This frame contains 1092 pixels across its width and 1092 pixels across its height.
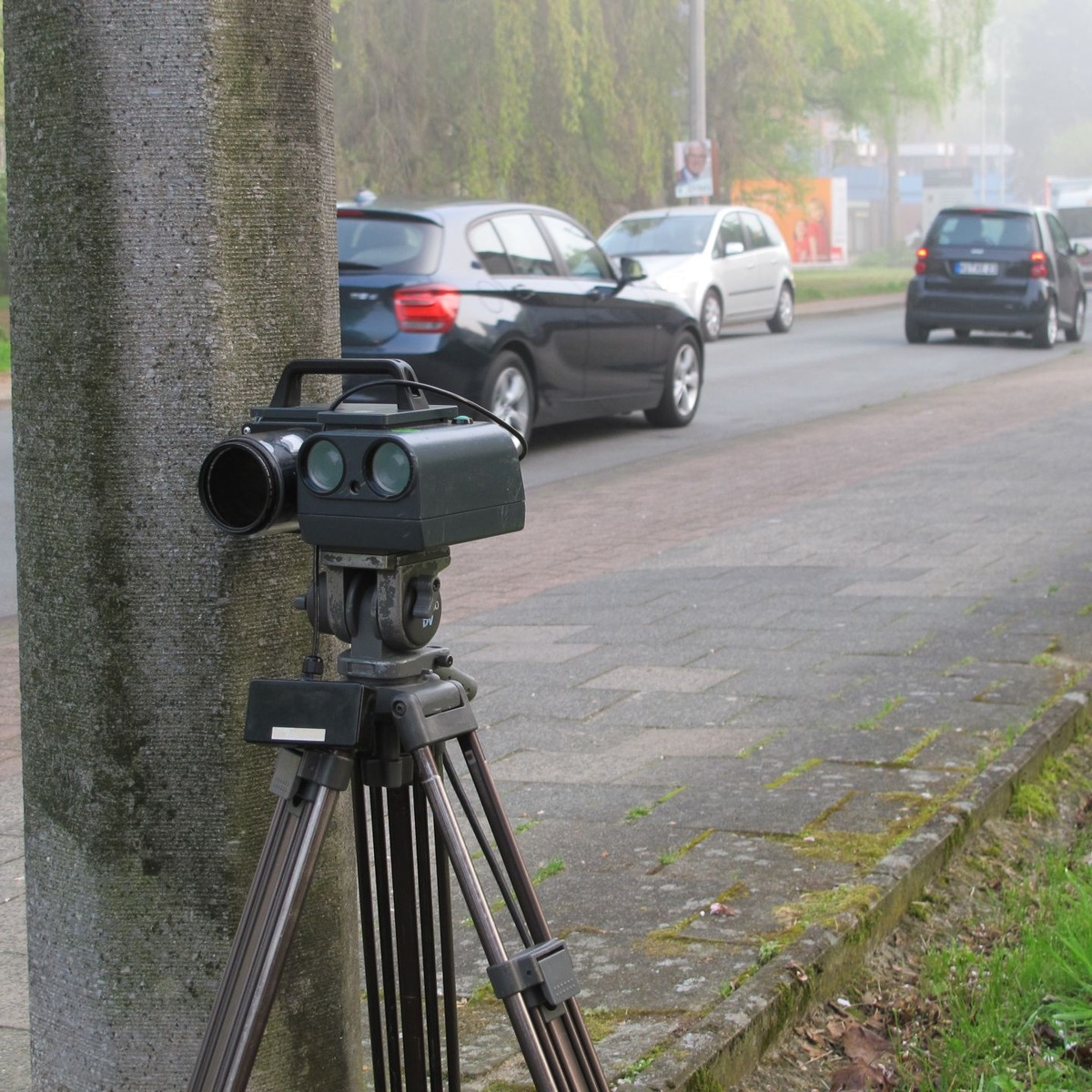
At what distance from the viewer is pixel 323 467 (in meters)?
2.08

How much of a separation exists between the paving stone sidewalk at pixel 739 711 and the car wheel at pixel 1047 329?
Result: 11180 mm

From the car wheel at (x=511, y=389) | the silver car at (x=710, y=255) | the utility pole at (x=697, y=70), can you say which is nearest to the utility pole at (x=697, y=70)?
the utility pole at (x=697, y=70)

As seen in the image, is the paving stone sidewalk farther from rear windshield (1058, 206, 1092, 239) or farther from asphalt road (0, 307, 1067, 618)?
rear windshield (1058, 206, 1092, 239)

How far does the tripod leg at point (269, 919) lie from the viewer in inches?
79.7

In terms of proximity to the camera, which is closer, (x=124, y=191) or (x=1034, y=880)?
(x=124, y=191)

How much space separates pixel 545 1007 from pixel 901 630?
185 inches

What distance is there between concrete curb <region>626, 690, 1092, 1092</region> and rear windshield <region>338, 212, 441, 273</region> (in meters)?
7.23

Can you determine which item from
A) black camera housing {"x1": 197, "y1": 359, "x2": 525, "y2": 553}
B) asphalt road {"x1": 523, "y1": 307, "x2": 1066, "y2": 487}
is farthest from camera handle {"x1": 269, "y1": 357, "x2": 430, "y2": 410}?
asphalt road {"x1": 523, "y1": 307, "x2": 1066, "y2": 487}

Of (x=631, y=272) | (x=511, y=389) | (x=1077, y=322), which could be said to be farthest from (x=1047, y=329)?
(x=511, y=389)

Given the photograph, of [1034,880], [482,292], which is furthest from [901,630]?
[482,292]

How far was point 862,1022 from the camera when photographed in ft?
11.0

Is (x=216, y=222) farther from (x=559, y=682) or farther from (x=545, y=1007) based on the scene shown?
(x=559, y=682)

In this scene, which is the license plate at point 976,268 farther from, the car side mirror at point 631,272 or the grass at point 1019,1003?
the grass at point 1019,1003

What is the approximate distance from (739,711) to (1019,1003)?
6.95 feet
